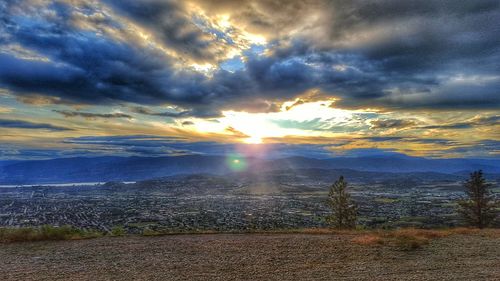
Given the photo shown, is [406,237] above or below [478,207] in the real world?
above

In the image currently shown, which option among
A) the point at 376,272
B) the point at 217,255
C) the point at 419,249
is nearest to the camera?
the point at 376,272

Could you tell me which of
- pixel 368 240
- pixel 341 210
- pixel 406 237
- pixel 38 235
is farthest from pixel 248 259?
pixel 341 210

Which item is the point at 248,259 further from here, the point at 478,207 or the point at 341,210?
the point at 478,207

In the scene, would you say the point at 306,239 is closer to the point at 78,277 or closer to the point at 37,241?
the point at 78,277

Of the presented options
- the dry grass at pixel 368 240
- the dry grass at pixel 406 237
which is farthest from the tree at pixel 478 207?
the dry grass at pixel 368 240

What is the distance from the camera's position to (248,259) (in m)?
14.9

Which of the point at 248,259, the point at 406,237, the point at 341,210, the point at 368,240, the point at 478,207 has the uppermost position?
the point at 248,259

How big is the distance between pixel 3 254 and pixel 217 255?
417 inches

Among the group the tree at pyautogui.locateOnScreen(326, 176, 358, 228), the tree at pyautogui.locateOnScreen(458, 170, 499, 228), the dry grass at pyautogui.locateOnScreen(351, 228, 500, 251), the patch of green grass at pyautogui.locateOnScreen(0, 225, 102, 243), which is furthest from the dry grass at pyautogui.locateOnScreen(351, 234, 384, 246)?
the tree at pyautogui.locateOnScreen(458, 170, 499, 228)

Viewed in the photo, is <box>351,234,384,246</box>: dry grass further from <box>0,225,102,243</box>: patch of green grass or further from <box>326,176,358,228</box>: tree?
<box>326,176,358,228</box>: tree

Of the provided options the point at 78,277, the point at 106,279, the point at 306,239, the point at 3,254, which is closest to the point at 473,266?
the point at 306,239

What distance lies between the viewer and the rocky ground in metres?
Result: 12.8

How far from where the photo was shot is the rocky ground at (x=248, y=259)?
12805 millimetres

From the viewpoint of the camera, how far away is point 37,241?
19703 mm
